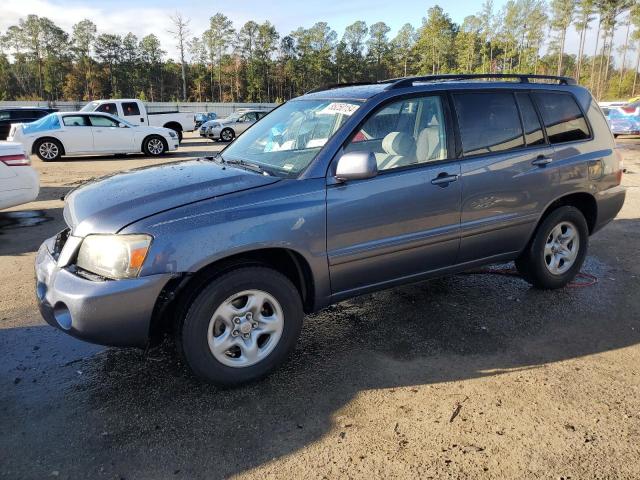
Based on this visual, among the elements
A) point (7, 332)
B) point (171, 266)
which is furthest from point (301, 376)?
point (7, 332)

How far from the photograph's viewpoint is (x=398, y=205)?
11.1 ft

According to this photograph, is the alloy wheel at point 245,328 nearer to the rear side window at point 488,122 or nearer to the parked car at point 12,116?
the rear side window at point 488,122

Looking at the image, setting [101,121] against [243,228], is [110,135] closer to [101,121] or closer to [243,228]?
[101,121]

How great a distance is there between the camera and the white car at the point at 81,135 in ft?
49.5

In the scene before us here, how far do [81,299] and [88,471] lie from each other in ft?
2.77

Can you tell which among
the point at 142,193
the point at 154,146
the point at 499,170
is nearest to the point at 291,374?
the point at 142,193

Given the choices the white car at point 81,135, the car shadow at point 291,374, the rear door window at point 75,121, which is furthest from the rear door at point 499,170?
the rear door window at point 75,121

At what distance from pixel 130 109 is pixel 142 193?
19.2 metres

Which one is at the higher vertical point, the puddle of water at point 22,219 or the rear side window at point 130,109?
the rear side window at point 130,109

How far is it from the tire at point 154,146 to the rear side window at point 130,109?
4.84 meters

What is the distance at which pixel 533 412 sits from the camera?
9.23 ft

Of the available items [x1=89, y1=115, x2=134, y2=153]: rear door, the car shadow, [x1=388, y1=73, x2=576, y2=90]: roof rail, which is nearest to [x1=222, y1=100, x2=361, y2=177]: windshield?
[x1=388, y1=73, x2=576, y2=90]: roof rail

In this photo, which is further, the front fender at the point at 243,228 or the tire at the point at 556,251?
the tire at the point at 556,251

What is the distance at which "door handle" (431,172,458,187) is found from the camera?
3556 millimetres
